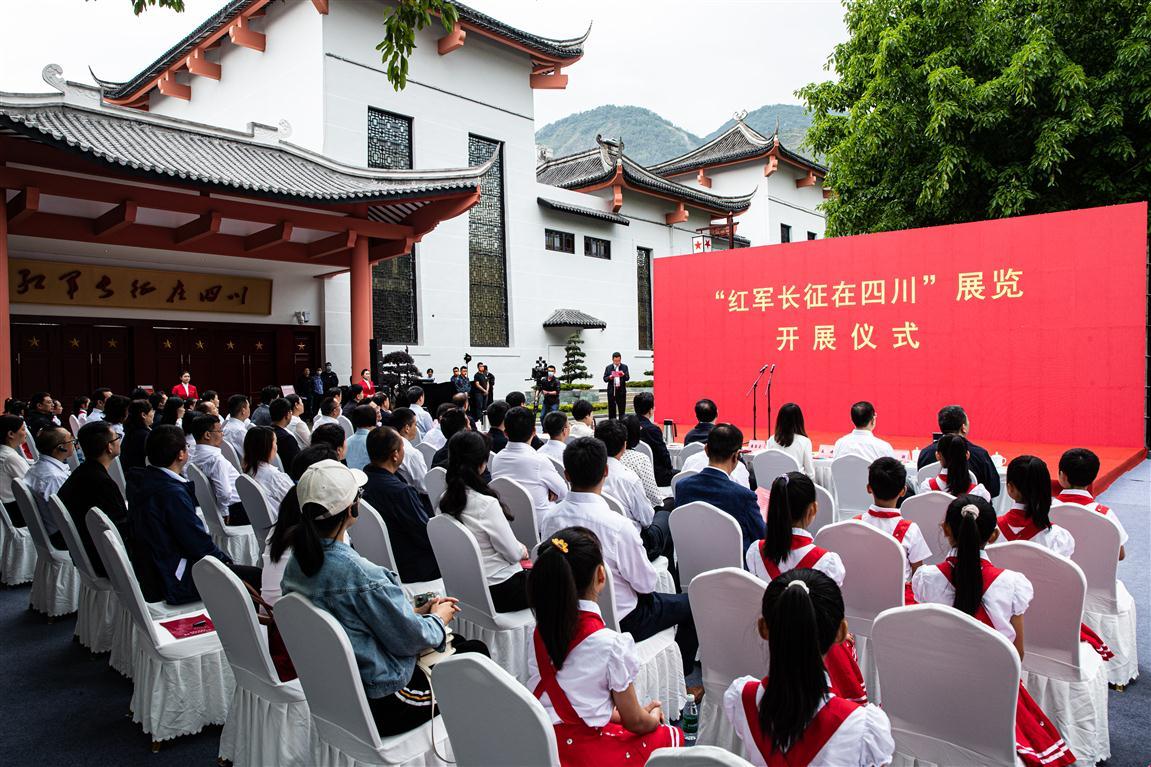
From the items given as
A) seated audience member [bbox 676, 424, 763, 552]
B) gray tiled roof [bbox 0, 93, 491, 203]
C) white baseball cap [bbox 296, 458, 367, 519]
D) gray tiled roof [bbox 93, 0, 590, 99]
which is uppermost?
gray tiled roof [bbox 93, 0, 590, 99]

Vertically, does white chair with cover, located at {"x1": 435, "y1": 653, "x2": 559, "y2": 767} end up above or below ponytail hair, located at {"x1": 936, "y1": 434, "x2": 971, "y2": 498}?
below

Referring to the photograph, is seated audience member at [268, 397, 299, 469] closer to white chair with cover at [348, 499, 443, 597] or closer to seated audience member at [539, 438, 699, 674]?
white chair with cover at [348, 499, 443, 597]

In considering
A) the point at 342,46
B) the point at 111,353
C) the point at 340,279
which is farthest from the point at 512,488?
the point at 342,46

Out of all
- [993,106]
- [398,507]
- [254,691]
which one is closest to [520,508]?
[398,507]

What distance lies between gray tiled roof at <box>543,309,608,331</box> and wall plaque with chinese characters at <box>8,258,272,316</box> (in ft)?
22.1

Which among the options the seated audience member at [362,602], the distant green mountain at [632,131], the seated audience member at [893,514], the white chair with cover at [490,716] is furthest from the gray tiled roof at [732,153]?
the distant green mountain at [632,131]

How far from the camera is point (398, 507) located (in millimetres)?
2994

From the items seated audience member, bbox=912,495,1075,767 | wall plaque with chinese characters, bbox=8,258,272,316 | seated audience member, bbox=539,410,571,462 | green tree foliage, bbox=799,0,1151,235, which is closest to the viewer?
seated audience member, bbox=912,495,1075,767

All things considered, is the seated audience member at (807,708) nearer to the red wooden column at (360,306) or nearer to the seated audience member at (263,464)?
the seated audience member at (263,464)

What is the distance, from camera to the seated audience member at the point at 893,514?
8.24ft

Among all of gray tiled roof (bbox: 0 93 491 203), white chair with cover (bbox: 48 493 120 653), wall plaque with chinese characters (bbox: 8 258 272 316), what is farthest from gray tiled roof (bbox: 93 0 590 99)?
white chair with cover (bbox: 48 493 120 653)

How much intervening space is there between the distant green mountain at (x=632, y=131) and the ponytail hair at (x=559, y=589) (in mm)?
77441

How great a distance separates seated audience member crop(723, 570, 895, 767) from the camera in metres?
1.30

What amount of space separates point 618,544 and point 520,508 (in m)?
1.11
